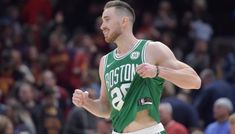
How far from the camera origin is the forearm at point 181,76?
626cm

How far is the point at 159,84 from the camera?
6629 mm

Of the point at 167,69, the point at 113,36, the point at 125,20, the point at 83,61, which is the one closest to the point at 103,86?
the point at 113,36

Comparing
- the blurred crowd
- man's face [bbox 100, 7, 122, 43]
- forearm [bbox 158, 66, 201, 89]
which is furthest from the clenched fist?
the blurred crowd

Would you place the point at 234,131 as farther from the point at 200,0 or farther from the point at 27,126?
the point at 200,0

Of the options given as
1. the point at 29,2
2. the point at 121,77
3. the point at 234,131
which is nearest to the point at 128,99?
the point at 121,77

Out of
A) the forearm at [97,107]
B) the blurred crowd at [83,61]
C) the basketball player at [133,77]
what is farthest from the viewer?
the blurred crowd at [83,61]

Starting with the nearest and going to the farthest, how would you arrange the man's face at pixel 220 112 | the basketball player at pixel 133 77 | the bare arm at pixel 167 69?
the bare arm at pixel 167 69
the basketball player at pixel 133 77
the man's face at pixel 220 112

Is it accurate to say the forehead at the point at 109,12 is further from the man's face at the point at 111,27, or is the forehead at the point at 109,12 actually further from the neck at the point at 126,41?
the neck at the point at 126,41

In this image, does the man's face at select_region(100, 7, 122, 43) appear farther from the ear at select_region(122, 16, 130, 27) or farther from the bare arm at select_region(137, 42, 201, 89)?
the bare arm at select_region(137, 42, 201, 89)

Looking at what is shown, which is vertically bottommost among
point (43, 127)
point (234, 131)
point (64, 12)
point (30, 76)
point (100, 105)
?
point (234, 131)

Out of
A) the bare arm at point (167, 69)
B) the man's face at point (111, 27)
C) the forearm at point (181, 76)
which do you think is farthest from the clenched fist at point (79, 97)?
the forearm at point (181, 76)

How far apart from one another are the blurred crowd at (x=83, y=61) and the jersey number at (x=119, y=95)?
2877 millimetres

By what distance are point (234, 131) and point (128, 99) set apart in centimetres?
291

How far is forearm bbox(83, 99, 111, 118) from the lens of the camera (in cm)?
691
